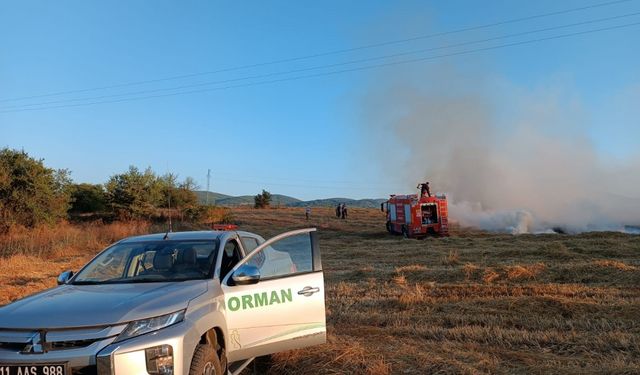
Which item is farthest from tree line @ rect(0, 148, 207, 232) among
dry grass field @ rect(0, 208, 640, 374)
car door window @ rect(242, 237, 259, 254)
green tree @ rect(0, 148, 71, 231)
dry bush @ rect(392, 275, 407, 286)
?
car door window @ rect(242, 237, 259, 254)

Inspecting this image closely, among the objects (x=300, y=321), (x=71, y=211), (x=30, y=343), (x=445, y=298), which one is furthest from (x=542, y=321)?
(x=71, y=211)

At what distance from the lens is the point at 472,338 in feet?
22.6

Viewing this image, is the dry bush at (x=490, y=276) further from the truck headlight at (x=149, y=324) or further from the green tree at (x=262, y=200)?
the green tree at (x=262, y=200)

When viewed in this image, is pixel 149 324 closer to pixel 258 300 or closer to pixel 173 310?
pixel 173 310

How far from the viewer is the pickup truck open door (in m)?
4.89

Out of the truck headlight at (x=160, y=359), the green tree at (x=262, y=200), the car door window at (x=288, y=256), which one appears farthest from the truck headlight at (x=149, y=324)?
the green tree at (x=262, y=200)

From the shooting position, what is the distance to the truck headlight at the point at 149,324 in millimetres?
3798

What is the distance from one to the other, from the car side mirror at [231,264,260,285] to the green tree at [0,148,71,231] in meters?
27.1

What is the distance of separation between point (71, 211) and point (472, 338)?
119 feet

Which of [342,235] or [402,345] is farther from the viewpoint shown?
[342,235]

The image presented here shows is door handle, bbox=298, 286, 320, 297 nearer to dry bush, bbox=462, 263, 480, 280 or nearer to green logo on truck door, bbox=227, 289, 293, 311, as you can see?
green logo on truck door, bbox=227, 289, 293, 311

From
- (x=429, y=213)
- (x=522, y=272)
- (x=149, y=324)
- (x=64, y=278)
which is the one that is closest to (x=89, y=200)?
(x=429, y=213)

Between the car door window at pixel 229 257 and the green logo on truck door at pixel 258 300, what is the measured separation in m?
0.37

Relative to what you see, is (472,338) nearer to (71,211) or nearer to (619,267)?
(619,267)
